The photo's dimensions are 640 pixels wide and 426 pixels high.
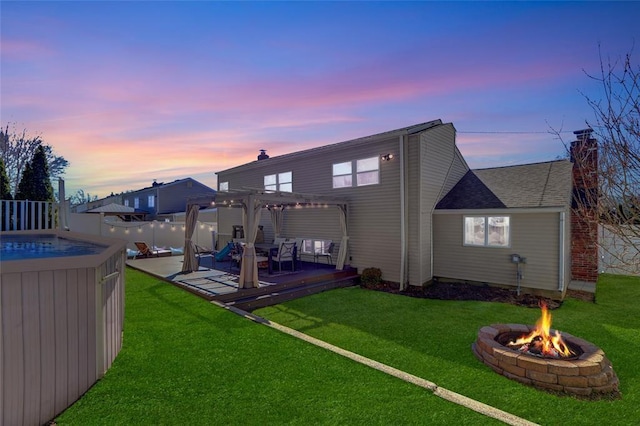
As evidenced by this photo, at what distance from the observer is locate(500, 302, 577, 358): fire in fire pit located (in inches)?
178

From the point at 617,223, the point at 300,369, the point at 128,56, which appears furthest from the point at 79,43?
the point at 617,223

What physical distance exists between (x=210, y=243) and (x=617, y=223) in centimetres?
1875

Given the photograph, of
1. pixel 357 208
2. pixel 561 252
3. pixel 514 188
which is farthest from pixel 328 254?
pixel 561 252

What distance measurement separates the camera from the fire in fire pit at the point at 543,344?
4525 mm

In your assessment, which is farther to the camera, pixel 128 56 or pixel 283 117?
pixel 283 117

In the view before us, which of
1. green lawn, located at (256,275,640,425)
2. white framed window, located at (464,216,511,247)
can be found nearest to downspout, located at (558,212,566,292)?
green lawn, located at (256,275,640,425)

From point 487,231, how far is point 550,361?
6453mm

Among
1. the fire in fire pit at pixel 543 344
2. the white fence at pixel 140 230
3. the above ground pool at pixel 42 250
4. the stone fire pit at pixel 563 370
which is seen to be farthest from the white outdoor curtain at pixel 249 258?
the white fence at pixel 140 230

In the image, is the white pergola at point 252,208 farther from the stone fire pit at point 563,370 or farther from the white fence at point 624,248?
the white fence at point 624,248

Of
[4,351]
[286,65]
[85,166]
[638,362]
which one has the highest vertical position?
[286,65]

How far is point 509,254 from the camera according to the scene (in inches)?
378

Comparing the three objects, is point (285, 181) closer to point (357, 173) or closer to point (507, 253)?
point (357, 173)

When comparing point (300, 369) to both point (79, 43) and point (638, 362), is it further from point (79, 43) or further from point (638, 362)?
point (79, 43)

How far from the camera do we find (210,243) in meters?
19.2
